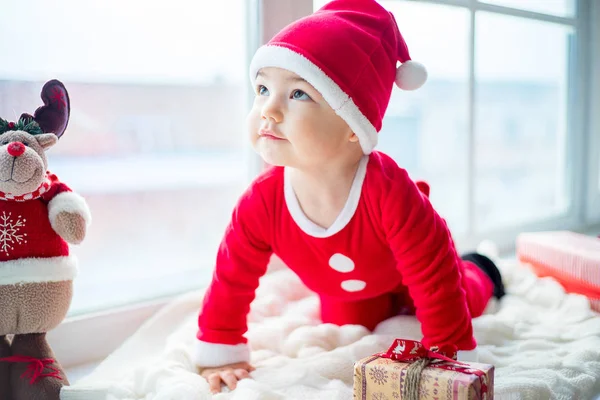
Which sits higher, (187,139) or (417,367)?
(187,139)

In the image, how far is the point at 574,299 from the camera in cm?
124

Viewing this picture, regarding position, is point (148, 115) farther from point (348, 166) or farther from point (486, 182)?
point (486, 182)

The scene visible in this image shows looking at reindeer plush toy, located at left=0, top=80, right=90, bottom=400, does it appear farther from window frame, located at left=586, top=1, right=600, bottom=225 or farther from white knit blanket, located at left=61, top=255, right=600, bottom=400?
window frame, located at left=586, top=1, right=600, bottom=225

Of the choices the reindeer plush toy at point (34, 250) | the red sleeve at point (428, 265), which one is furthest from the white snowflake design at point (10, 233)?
the red sleeve at point (428, 265)

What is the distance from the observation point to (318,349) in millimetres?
984

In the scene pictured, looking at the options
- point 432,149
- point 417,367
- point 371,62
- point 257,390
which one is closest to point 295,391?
point 257,390

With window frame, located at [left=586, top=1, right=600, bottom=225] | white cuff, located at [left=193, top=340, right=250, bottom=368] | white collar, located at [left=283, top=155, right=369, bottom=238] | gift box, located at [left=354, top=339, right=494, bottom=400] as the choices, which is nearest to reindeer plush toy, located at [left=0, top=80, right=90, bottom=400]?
white cuff, located at [left=193, top=340, right=250, bottom=368]

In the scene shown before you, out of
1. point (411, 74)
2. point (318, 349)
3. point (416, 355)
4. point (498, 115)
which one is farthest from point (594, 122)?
point (416, 355)

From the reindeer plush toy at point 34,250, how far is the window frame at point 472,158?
23cm

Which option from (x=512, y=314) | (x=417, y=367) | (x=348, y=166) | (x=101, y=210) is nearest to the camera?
(x=417, y=367)

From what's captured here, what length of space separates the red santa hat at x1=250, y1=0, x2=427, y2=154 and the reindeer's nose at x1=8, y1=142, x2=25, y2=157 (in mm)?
332

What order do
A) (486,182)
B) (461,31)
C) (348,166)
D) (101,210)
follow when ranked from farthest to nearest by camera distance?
(486,182)
(461,31)
(101,210)
(348,166)

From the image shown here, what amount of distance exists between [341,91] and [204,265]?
0.67 metres

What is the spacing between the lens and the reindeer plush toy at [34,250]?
0.78 metres
